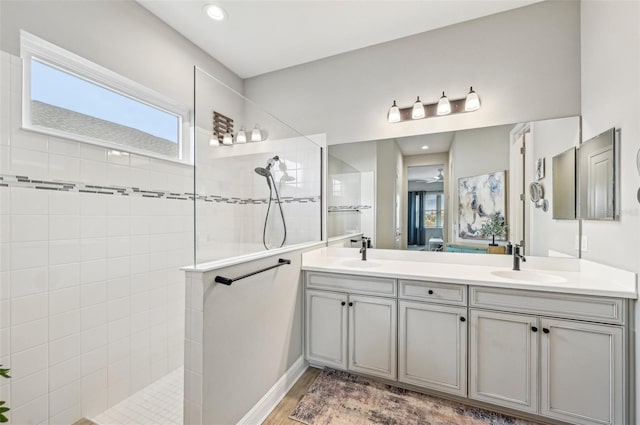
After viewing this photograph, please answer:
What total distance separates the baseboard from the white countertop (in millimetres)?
755

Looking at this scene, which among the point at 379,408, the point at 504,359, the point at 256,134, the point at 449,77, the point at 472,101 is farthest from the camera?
the point at 449,77

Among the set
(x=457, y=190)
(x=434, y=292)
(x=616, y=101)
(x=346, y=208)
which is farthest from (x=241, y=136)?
(x=616, y=101)

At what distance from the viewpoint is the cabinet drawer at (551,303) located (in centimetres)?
149

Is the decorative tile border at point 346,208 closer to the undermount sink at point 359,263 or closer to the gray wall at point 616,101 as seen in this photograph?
the undermount sink at point 359,263

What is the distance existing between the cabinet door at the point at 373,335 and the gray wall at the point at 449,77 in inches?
57.1

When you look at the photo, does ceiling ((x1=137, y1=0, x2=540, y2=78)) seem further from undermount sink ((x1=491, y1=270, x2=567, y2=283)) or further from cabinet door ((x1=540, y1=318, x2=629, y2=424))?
cabinet door ((x1=540, y1=318, x2=629, y2=424))

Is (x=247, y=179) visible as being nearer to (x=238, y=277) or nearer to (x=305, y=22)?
(x=238, y=277)

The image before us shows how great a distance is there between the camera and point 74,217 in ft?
5.51

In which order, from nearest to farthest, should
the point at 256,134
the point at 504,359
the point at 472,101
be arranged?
1. the point at 504,359
2. the point at 256,134
3. the point at 472,101

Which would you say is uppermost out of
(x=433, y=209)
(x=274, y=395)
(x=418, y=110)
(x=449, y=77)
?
(x=449, y=77)

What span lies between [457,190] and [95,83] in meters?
2.77

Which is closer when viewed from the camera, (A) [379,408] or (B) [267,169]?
(A) [379,408]

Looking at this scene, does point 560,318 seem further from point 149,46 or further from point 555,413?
point 149,46

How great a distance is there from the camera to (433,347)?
185 centimetres
